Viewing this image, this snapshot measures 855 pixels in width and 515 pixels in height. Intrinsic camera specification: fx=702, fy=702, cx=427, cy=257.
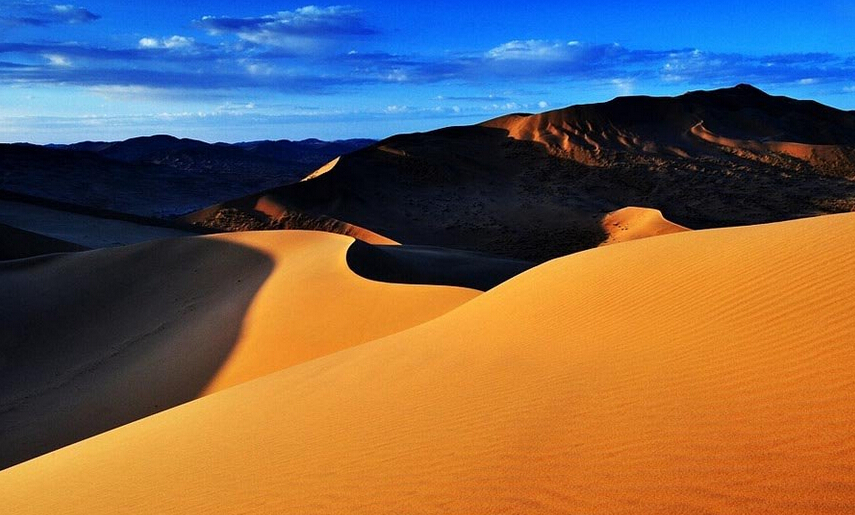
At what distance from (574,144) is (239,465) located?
155ft

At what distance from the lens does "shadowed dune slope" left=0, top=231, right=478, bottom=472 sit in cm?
978

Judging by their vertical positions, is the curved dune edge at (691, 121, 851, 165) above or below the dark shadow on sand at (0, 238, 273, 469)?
above

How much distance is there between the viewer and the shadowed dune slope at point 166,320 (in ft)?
32.1

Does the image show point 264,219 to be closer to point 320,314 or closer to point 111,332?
point 111,332

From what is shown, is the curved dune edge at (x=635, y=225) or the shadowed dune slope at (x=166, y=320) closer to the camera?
the shadowed dune slope at (x=166, y=320)

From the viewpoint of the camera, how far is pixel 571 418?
12.6 ft

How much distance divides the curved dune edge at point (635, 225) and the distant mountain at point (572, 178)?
0.65 metres

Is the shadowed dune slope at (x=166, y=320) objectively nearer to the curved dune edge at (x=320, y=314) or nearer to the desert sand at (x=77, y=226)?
the curved dune edge at (x=320, y=314)

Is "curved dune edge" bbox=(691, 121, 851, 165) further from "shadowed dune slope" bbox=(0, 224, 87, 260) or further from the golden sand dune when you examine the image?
the golden sand dune

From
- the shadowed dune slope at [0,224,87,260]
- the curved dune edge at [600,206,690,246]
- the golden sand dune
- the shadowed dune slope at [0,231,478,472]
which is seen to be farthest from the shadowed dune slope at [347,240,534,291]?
the shadowed dune slope at [0,224,87,260]

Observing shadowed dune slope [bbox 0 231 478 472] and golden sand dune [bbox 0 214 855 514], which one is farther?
shadowed dune slope [bbox 0 231 478 472]

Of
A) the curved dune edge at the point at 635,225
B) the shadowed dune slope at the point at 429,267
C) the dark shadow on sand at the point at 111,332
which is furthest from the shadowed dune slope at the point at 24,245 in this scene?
the curved dune edge at the point at 635,225

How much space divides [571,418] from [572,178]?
42104mm

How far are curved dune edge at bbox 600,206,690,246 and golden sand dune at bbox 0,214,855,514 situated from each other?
21137 mm
